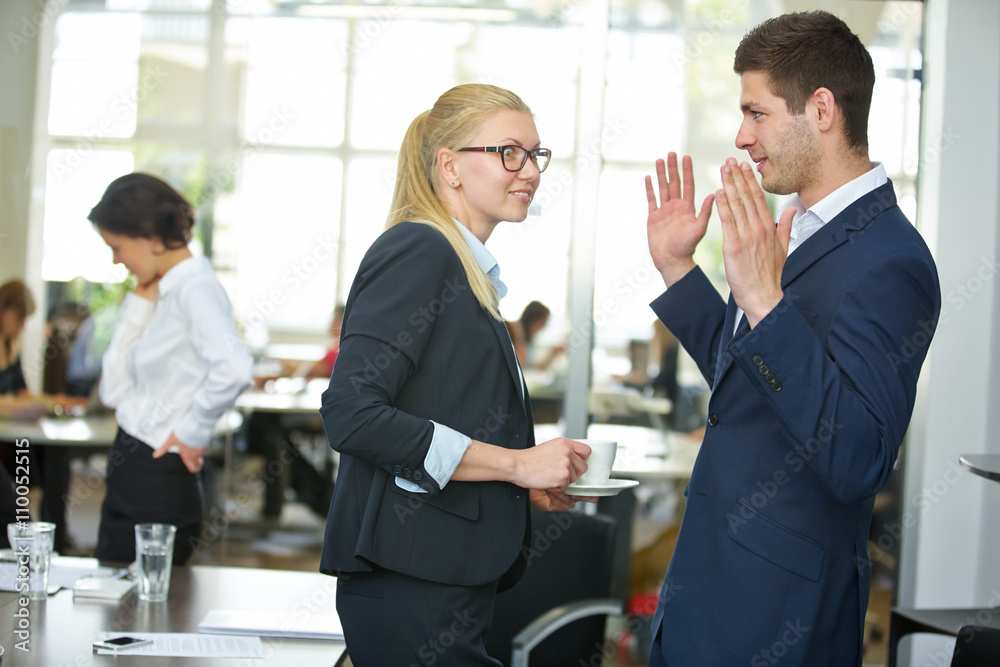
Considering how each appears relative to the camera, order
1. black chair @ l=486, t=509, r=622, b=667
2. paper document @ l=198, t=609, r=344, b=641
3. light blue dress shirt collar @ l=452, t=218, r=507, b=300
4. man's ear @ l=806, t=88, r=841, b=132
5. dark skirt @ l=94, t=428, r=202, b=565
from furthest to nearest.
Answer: dark skirt @ l=94, t=428, r=202, b=565
black chair @ l=486, t=509, r=622, b=667
paper document @ l=198, t=609, r=344, b=641
light blue dress shirt collar @ l=452, t=218, r=507, b=300
man's ear @ l=806, t=88, r=841, b=132

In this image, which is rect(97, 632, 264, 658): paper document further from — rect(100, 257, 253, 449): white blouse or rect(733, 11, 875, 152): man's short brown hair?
rect(733, 11, 875, 152): man's short brown hair

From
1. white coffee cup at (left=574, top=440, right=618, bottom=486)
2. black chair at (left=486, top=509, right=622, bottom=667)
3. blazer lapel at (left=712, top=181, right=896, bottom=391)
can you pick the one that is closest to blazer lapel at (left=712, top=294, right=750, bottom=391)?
blazer lapel at (left=712, top=181, right=896, bottom=391)

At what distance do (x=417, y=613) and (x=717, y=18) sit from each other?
3292 mm

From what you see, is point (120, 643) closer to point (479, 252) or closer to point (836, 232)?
point (479, 252)

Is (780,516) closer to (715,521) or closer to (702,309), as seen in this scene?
(715,521)

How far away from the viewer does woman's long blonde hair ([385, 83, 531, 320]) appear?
1.59 metres

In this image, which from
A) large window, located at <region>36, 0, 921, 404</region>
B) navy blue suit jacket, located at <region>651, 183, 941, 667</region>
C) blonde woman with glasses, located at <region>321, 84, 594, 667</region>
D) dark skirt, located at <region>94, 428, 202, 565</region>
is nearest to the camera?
navy blue suit jacket, located at <region>651, 183, 941, 667</region>

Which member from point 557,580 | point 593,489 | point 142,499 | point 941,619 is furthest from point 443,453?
point 941,619

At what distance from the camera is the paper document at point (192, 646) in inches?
62.6

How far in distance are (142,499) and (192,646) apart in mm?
1037

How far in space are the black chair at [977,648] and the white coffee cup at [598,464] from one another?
2.91 ft

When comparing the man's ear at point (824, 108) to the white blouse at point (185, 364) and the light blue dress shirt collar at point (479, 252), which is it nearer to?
the light blue dress shirt collar at point (479, 252)

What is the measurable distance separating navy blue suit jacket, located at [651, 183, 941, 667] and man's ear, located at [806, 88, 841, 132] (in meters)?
0.14

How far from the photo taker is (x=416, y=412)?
1476 mm
